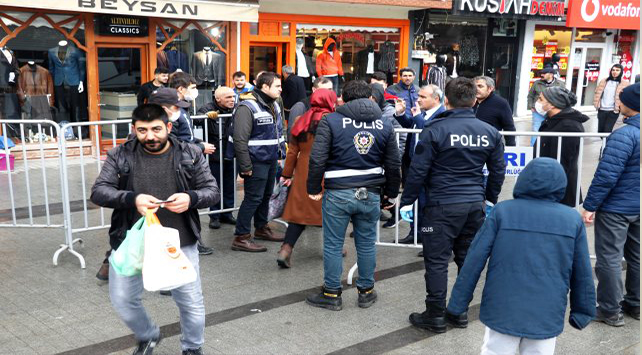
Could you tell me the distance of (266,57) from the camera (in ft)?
47.4

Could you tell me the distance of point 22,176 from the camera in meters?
10.2

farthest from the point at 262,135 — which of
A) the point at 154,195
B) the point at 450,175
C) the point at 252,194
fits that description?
the point at 154,195

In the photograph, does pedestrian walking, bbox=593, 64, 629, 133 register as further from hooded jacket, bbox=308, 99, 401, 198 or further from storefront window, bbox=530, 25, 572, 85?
hooded jacket, bbox=308, 99, 401, 198

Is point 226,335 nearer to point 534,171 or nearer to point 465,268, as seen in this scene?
point 465,268

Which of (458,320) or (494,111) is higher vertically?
(494,111)

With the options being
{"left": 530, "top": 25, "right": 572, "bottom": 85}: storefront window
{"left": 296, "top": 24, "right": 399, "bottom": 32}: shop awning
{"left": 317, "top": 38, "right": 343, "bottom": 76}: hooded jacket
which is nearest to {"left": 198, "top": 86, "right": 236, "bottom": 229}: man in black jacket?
{"left": 296, "top": 24, "right": 399, "bottom": 32}: shop awning

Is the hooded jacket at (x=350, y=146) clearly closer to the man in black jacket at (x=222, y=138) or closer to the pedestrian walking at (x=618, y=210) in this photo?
the pedestrian walking at (x=618, y=210)

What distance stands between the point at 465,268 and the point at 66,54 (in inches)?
396

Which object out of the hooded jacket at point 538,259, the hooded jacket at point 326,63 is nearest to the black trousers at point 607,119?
the hooded jacket at point 326,63

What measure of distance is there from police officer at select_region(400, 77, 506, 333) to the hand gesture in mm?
1697

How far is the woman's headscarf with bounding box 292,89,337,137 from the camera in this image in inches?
221

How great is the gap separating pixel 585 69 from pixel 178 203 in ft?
63.7

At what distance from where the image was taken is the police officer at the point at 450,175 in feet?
15.4

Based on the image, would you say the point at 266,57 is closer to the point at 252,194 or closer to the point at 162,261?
the point at 252,194
